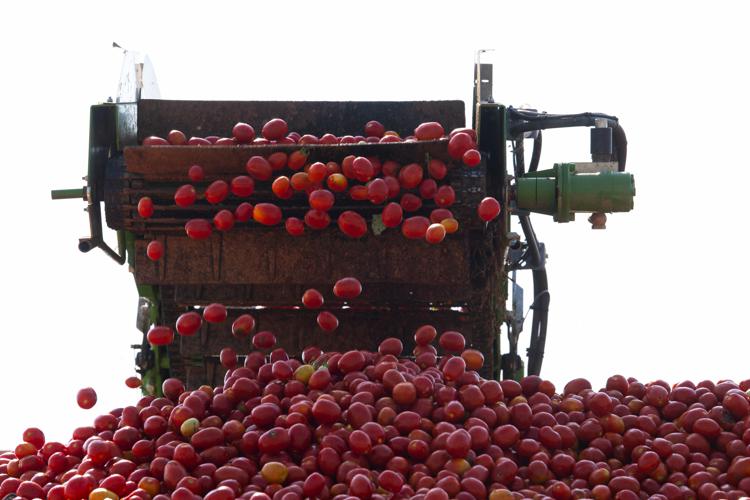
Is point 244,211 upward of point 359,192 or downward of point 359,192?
downward

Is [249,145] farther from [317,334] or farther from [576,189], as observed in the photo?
[576,189]

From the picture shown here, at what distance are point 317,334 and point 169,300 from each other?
1037mm

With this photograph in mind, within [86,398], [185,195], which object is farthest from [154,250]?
[86,398]

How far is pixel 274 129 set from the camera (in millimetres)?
7820

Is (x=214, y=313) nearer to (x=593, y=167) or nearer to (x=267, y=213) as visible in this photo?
(x=267, y=213)

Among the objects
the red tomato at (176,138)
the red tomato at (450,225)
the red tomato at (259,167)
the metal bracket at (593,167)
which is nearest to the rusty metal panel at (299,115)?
the red tomato at (176,138)

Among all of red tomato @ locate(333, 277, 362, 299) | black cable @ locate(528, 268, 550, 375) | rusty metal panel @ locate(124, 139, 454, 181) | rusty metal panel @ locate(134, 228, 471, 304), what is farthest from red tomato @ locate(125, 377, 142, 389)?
black cable @ locate(528, 268, 550, 375)

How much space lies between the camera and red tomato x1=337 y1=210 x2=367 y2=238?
24.3 ft

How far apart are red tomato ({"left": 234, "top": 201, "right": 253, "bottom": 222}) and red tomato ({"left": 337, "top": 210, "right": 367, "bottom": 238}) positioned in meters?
0.60

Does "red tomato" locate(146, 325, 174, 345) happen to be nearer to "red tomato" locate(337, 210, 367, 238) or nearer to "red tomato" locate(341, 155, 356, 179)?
"red tomato" locate(337, 210, 367, 238)

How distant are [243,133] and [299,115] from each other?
78 centimetres

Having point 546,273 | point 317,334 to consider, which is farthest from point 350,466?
point 546,273

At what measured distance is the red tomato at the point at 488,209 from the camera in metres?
7.41

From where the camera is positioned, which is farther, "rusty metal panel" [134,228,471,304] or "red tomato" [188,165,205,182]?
"rusty metal panel" [134,228,471,304]
